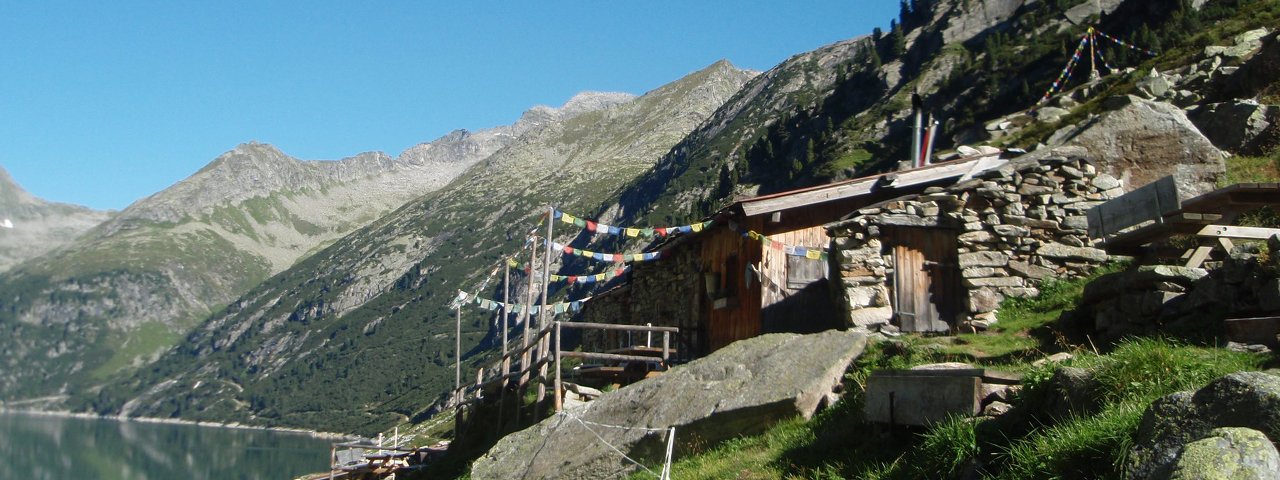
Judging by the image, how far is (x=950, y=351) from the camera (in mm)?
11531

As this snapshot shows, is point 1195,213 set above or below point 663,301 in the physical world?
above

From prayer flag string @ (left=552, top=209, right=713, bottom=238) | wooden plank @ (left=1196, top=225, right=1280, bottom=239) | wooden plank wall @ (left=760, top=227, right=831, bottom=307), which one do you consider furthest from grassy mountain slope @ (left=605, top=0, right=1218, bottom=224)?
wooden plank @ (left=1196, top=225, right=1280, bottom=239)

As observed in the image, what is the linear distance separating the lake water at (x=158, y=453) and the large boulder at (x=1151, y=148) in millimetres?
91747

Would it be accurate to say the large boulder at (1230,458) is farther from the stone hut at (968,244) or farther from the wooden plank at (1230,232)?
the stone hut at (968,244)

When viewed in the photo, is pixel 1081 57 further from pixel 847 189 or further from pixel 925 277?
pixel 925 277

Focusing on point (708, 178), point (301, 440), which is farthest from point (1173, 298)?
point (301, 440)

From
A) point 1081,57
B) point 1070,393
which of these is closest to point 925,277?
point 1070,393

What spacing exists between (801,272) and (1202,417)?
13.1 metres

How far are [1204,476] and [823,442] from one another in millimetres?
4695

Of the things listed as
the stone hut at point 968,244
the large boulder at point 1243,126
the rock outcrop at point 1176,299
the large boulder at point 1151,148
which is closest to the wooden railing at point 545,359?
the stone hut at point 968,244

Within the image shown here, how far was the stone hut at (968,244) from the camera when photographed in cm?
1545

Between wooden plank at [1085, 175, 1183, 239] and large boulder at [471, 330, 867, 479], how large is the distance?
3519 millimetres

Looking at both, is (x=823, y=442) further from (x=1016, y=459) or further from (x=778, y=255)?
(x=778, y=255)

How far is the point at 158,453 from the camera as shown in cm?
13625
